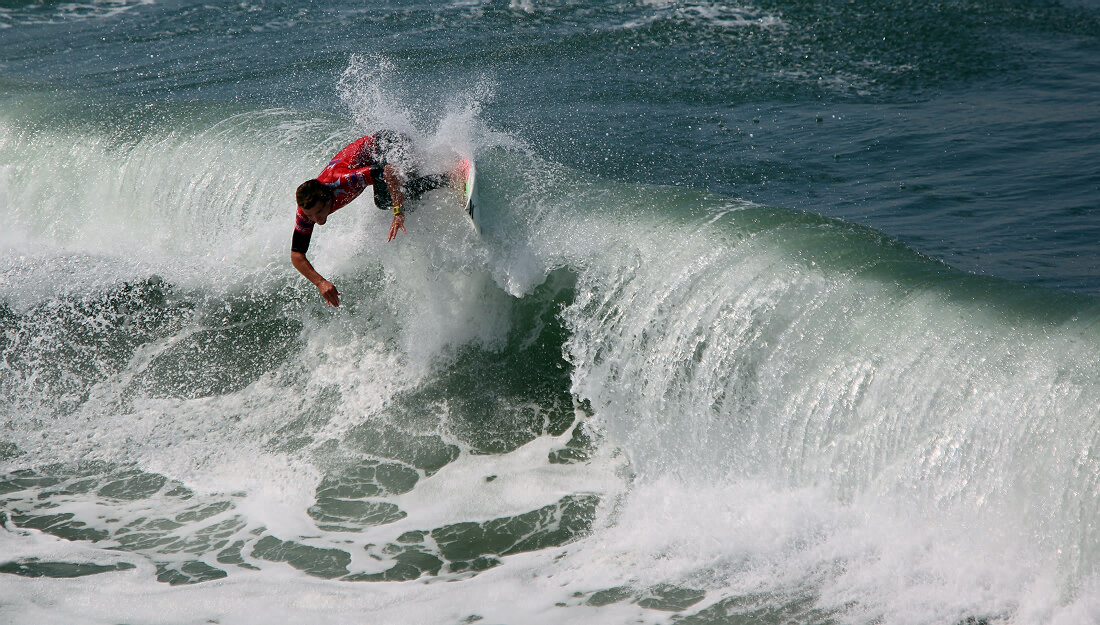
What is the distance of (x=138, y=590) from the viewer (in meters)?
4.84

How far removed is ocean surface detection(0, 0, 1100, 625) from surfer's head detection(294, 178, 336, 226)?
113 cm

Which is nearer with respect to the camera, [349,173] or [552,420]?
[349,173]

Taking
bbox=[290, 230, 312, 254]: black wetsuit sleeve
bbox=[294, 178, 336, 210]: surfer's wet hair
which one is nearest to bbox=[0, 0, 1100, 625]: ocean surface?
bbox=[290, 230, 312, 254]: black wetsuit sleeve

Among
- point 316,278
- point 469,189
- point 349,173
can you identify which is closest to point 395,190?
point 349,173

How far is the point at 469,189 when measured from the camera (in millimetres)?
6316

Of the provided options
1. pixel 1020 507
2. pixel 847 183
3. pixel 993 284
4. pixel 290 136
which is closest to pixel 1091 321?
pixel 993 284

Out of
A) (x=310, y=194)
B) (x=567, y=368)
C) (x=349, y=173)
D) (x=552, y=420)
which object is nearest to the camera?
(x=310, y=194)

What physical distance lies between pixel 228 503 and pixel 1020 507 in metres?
4.43

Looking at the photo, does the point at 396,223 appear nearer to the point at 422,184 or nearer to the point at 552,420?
the point at 422,184

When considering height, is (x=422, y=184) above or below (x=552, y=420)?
above

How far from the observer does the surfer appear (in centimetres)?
559

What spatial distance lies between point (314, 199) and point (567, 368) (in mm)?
2232

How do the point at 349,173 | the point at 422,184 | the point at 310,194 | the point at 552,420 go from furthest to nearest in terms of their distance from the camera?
the point at 422,184, the point at 552,420, the point at 349,173, the point at 310,194

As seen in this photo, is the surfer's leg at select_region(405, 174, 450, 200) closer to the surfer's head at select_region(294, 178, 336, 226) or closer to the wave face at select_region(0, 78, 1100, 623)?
the wave face at select_region(0, 78, 1100, 623)
